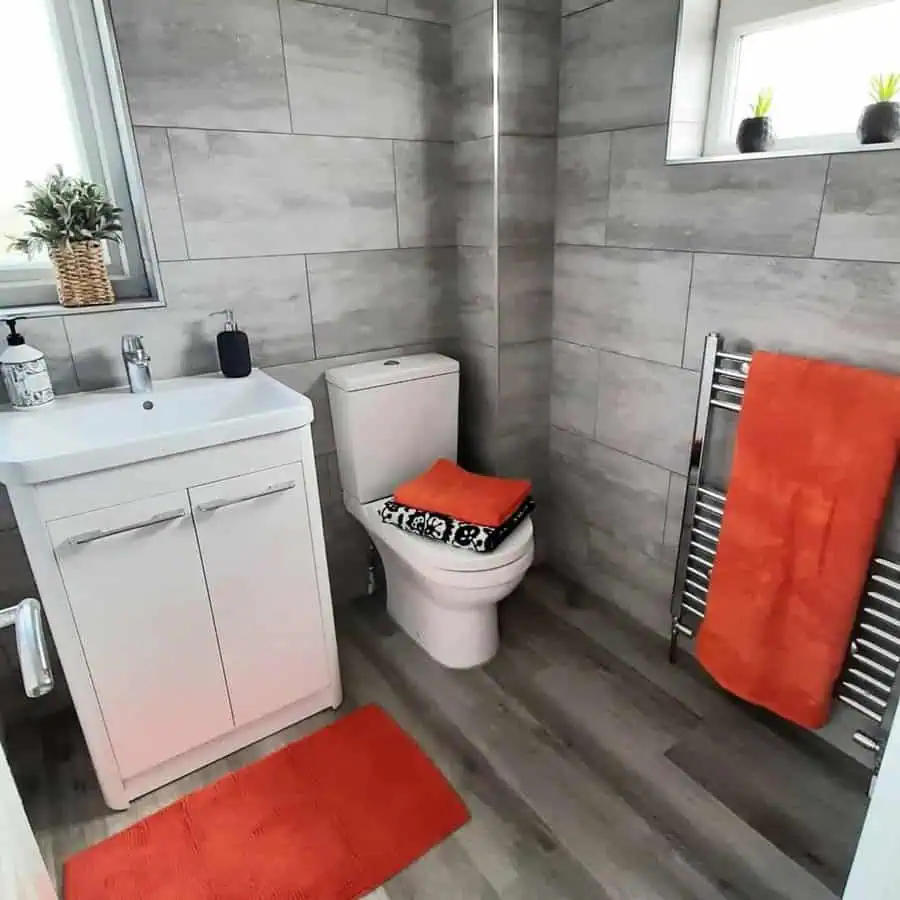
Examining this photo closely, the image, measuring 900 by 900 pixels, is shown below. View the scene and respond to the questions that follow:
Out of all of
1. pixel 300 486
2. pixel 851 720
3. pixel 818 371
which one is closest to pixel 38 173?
pixel 300 486

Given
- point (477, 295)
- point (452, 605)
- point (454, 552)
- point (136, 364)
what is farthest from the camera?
point (477, 295)

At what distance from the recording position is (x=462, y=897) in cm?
133

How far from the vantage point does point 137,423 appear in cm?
164

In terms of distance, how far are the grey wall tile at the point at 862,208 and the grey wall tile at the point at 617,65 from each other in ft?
1.65

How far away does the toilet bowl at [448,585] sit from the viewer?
5.68 ft

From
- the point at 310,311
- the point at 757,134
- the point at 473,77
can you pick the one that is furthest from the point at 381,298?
the point at 757,134

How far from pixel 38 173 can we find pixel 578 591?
6.74 feet

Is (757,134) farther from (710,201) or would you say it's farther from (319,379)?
(319,379)

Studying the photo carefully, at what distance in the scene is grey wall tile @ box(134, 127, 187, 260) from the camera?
5.17 feet

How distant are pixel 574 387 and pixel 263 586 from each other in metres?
1.16

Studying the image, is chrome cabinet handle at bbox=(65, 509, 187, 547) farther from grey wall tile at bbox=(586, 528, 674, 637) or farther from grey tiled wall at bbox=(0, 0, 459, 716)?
grey wall tile at bbox=(586, 528, 674, 637)

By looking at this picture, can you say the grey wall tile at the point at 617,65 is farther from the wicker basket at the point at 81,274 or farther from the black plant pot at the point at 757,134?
the wicker basket at the point at 81,274

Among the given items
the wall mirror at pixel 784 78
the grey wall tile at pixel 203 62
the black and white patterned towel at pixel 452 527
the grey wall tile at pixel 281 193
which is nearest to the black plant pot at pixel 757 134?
the wall mirror at pixel 784 78

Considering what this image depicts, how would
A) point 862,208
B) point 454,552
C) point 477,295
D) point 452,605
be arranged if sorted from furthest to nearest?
point 477,295, point 452,605, point 454,552, point 862,208
